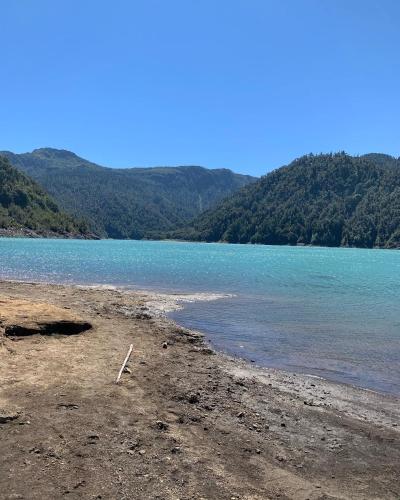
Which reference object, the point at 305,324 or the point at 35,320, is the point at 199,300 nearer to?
the point at 305,324

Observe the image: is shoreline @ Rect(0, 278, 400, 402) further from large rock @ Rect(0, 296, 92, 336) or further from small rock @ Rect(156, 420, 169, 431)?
small rock @ Rect(156, 420, 169, 431)

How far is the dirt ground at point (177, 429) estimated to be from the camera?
8078mm

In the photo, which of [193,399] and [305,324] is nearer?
[193,399]

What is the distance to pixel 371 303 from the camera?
124 feet

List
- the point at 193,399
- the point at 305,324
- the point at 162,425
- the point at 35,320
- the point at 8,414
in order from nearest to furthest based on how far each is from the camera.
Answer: the point at 8,414
the point at 162,425
the point at 193,399
the point at 35,320
the point at 305,324

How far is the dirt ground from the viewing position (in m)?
8.08

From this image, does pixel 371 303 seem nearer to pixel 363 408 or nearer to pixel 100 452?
pixel 363 408

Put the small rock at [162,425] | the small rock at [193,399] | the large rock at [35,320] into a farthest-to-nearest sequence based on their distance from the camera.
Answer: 1. the large rock at [35,320]
2. the small rock at [193,399]
3. the small rock at [162,425]

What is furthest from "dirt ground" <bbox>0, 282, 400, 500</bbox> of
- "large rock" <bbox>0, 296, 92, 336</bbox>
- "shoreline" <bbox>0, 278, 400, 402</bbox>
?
"shoreline" <bbox>0, 278, 400, 402</bbox>

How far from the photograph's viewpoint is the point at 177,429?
10500 millimetres

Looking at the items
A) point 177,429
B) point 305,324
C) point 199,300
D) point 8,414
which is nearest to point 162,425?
point 177,429

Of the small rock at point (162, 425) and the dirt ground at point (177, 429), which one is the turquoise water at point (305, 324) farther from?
the small rock at point (162, 425)

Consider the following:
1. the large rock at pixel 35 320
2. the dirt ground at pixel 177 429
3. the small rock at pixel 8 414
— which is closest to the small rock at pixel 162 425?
the dirt ground at pixel 177 429

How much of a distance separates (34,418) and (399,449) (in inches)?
301
